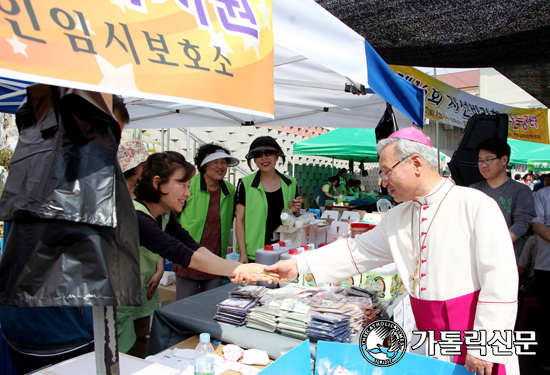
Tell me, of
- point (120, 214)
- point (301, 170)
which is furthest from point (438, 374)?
point (301, 170)

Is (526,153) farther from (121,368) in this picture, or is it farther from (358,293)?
(121,368)

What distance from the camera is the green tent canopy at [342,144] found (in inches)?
410

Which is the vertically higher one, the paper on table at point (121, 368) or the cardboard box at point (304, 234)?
the cardboard box at point (304, 234)

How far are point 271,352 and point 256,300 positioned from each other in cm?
40

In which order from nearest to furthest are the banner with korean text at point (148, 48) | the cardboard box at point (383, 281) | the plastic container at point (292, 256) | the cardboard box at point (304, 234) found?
the banner with korean text at point (148, 48) < the cardboard box at point (383, 281) < the plastic container at point (292, 256) < the cardboard box at point (304, 234)

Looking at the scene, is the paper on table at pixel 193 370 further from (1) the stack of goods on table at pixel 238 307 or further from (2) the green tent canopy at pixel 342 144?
(2) the green tent canopy at pixel 342 144

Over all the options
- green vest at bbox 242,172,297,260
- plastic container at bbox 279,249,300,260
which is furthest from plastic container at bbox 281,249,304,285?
green vest at bbox 242,172,297,260

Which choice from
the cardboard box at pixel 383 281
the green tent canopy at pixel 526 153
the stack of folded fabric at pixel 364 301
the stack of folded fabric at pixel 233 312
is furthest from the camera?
the green tent canopy at pixel 526 153

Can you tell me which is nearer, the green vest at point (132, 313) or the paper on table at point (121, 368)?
the paper on table at point (121, 368)

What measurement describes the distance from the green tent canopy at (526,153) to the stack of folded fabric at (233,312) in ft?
44.9

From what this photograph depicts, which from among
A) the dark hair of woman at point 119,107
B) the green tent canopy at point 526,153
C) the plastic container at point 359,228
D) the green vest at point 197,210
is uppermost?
the green tent canopy at point 526,153

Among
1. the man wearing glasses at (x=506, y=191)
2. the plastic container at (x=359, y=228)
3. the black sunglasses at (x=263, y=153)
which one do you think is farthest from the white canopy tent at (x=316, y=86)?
the plastic container at (x=359, y=228)

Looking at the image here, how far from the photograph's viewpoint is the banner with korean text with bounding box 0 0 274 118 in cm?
87

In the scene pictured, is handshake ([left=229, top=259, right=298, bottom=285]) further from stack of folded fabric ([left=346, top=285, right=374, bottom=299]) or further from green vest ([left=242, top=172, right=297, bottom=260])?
green vest ([left=242, top=172, right=297, bottom=260])
